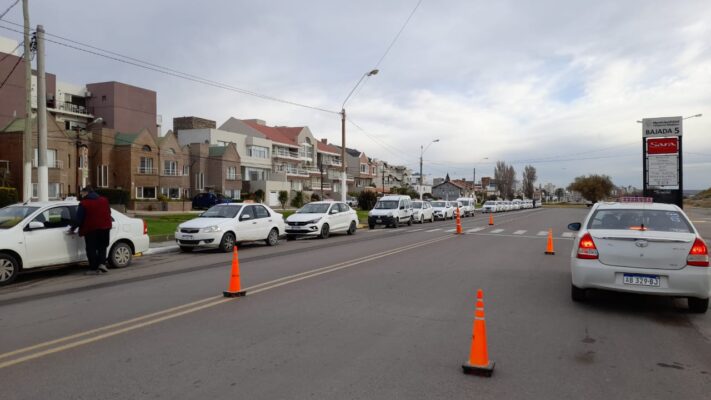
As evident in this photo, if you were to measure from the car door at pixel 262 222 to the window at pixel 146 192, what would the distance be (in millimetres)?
39653

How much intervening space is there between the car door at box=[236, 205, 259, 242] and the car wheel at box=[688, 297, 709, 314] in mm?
12037

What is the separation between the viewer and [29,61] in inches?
632

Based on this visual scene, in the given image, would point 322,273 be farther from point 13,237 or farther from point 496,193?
point 496,193

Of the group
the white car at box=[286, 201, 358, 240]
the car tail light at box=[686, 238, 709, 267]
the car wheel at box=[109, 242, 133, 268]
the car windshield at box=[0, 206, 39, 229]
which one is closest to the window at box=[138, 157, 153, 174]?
the white car at box=[286, 201, 358, 240]

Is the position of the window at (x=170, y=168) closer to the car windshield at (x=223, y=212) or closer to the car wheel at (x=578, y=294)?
the car windshield at (x=223, y=212)

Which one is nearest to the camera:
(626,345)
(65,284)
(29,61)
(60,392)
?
(60,392)

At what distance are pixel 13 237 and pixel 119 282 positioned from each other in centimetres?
213

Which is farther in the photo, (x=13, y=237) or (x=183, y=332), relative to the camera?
(x=13, y=237)

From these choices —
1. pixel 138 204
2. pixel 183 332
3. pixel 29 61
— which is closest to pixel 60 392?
pixel 183 332

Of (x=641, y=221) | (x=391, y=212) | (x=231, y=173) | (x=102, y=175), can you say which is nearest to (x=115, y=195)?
(x=102, y=175)

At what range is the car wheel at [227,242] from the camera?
15342 mm

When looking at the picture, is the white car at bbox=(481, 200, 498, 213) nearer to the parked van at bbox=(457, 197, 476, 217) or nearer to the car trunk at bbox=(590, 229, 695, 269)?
the parked van at bbox=(457, 197, 476, 217)

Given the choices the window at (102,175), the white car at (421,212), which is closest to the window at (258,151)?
the window at (102,175)

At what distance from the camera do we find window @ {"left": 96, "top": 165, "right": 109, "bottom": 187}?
50906mm
